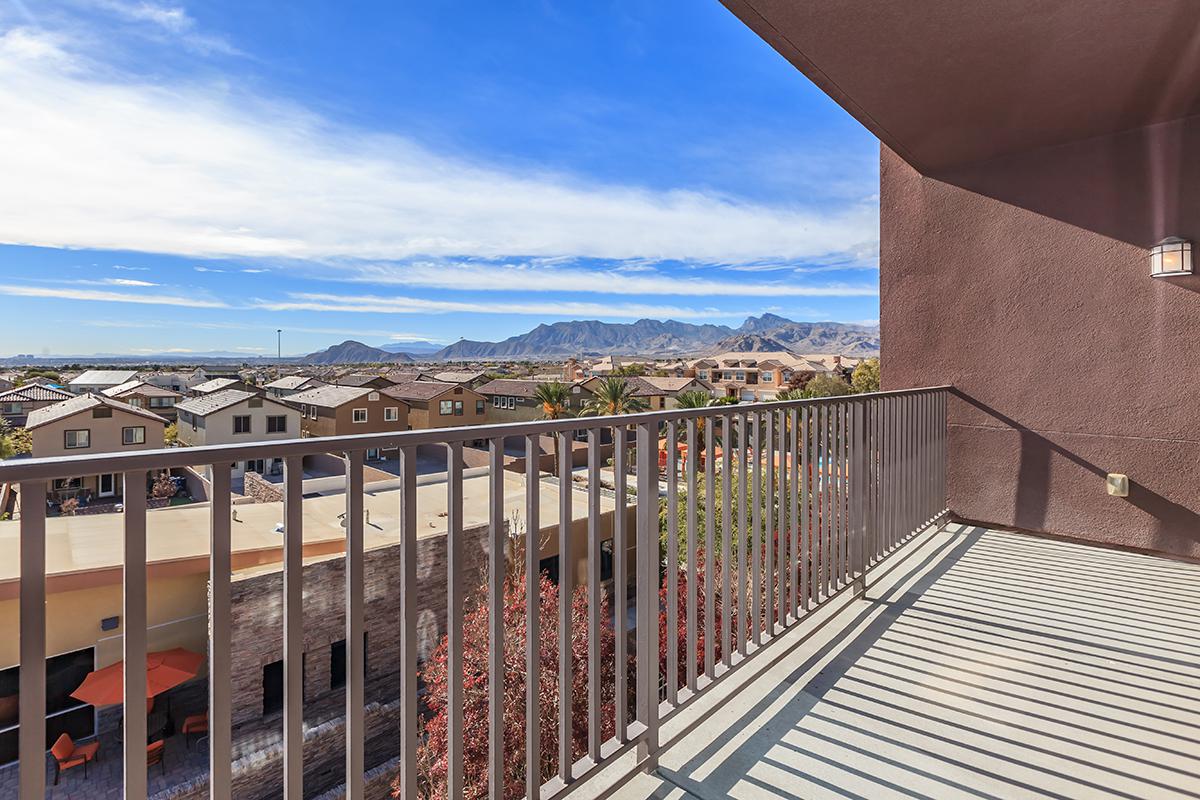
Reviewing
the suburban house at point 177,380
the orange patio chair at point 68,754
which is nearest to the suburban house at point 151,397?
the suburban house at point 177,380

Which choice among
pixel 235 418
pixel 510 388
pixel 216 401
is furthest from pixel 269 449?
pixel 510 388

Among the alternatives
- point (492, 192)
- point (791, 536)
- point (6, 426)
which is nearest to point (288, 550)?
point (791, 536)

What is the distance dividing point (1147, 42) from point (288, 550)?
3.81 m

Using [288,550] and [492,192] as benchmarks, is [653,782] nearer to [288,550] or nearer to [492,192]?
[288,550]

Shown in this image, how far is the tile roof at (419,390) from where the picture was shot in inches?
1412

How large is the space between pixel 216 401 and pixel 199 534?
3004 cm

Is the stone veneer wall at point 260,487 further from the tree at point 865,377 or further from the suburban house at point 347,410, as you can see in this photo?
the tree at point 865,377

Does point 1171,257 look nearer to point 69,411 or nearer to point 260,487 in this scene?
point 260,487

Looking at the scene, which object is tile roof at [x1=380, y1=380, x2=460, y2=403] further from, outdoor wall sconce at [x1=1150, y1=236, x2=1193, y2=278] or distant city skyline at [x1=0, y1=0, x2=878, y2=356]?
outdoor wall sconce at [x1=1150, y1=236, x2=1193, y2=278]

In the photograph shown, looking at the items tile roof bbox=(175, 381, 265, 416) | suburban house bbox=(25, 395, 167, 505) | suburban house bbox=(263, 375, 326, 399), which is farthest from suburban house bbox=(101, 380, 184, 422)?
suburban house bbox=(25, 395, 167, 505)

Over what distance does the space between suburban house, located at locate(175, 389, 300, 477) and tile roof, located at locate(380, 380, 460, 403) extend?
6.54 metres

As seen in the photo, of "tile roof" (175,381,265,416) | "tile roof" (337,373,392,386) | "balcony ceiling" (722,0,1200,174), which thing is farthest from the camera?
"tile roof" (337,373,392,386)

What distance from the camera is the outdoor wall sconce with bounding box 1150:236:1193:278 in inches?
134

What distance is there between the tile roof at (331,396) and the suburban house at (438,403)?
1959mm
